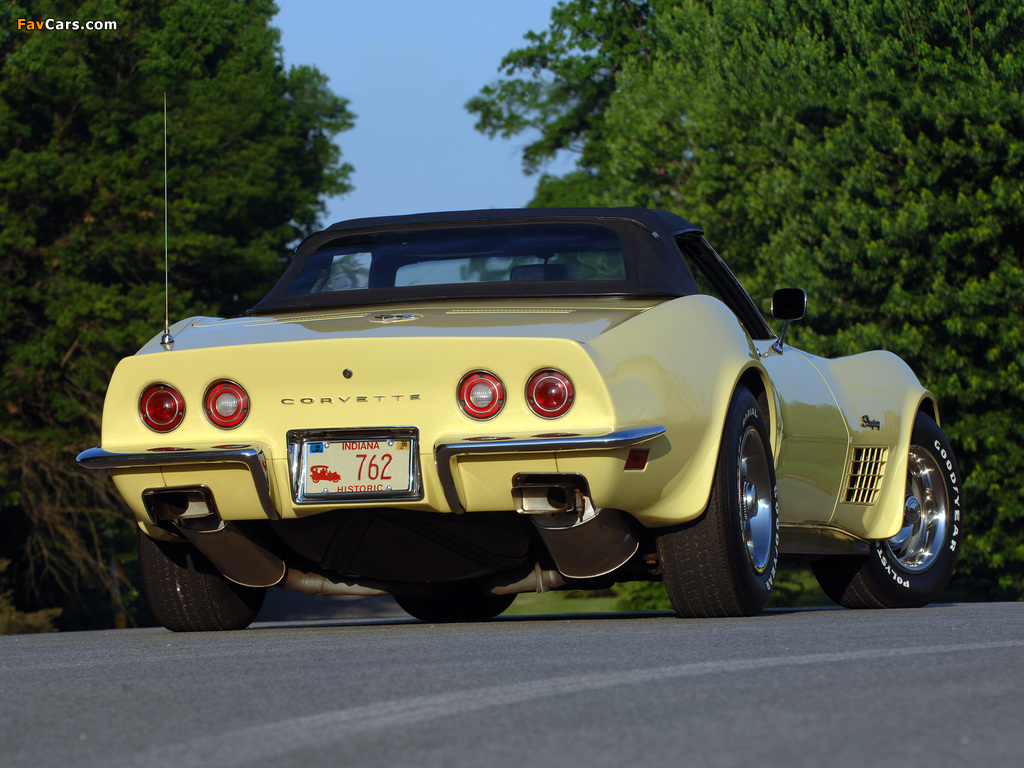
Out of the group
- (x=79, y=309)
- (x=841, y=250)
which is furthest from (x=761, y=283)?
(x=79, y=309)

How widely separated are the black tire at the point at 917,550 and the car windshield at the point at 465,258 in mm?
2238

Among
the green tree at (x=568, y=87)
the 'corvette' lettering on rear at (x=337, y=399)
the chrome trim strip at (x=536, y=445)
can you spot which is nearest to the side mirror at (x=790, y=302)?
the chrome trim strip at (x=536, y=445)

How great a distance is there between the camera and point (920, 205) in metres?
20.3

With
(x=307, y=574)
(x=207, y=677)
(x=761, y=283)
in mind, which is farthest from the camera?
(x=761, y=283)

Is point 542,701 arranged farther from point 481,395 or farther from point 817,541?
point 817,541

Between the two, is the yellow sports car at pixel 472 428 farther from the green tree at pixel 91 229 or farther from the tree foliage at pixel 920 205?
the green tree at pixel 91 229

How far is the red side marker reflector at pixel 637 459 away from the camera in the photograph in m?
5.10

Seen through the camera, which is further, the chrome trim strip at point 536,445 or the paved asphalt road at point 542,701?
Result: the chrome trim strip at point 536,445

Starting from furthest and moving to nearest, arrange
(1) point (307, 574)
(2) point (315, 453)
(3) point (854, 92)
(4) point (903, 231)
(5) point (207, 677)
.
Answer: (3) point (854, 92), (4) point (903, 231), (1) point (307, 574), (2) point (315, 453), (5) point (207, 677)

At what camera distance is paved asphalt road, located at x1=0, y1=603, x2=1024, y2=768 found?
2855mm

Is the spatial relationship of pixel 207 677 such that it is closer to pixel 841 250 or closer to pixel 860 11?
pixel 841 250

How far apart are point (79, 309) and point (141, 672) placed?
25139 millimetres

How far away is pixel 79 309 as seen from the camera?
2836 cm

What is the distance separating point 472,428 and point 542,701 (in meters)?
1.74
